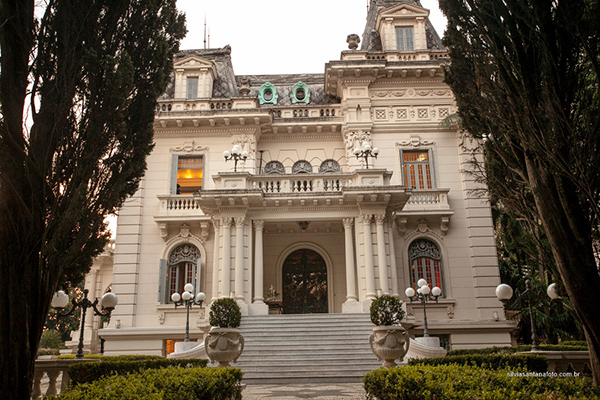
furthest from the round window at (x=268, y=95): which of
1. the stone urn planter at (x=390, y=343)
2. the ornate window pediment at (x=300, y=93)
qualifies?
the stone urn planter at (x=390, y=343)

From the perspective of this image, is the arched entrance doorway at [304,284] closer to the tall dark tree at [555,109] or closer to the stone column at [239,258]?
the stone column at [239,258]

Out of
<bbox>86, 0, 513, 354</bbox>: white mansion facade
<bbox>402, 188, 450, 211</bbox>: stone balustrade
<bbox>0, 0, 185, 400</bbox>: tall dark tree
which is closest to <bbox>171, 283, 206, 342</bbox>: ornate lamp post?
<bbox>86, 0, 513, 354</bbox>: white mansion facade

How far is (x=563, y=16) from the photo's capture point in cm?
862

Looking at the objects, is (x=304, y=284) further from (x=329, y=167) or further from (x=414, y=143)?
(x=414, y=143)

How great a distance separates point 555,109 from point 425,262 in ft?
43.8

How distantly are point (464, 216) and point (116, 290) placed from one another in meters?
15.6

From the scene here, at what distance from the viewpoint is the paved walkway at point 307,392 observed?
412 inches

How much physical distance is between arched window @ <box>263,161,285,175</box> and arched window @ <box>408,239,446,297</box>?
6943mm

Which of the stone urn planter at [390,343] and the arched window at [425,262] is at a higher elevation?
the arched window at [425,262]

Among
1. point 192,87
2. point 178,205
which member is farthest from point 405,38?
point 178,205

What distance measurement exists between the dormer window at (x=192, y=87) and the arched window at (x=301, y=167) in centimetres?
604

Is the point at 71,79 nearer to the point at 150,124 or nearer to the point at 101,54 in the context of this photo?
the point at 101,54

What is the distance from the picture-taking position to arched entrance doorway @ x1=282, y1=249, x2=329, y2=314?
22.2 m

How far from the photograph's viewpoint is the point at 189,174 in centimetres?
2308
